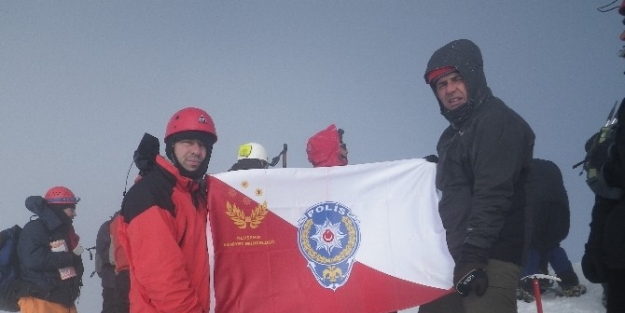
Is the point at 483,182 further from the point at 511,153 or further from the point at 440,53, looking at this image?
the point at 440,53

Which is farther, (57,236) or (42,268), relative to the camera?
(57,236)

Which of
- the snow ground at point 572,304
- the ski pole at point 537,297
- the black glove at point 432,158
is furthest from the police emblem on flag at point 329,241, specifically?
the snow ground at point 572,304

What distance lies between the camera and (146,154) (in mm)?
4512

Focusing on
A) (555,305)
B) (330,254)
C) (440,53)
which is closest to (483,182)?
(440,53)

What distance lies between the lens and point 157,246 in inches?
153

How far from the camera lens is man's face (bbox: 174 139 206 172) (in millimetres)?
4762

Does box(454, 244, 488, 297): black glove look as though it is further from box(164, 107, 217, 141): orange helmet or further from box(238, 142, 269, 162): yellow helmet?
box(238, 142, 269, 162): yellow helmet

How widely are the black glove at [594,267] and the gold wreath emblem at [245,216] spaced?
10.8 feet

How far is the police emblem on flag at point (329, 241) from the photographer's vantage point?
5.00 meters

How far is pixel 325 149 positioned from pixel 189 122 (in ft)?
7.05

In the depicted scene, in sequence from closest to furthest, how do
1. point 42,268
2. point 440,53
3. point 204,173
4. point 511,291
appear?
point 511,291 → point 440,53 → point 204,173 → point 42,268

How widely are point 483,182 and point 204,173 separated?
9.06 ft

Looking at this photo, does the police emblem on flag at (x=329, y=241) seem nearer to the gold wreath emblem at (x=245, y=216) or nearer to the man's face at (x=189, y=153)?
the gold wreath emblem at (x=245, y=216)

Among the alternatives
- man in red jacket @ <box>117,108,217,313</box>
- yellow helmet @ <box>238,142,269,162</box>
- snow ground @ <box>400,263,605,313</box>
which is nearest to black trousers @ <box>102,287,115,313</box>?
yellow helmet @ <box>238,142,269,162</box>
